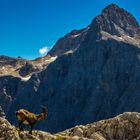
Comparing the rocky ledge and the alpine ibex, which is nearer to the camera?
the alpine ibex

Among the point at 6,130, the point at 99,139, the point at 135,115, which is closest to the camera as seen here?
the point at 6,130

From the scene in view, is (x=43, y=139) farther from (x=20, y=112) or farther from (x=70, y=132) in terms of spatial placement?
(x=70, y=132)

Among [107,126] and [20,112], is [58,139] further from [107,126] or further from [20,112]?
[107,126]

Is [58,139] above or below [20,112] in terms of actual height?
below

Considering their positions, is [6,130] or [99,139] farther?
[99,139]

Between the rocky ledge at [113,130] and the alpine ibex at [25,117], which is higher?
the alpine ibex at [25,117]

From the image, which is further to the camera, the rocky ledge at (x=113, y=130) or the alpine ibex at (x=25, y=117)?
the rocky ledge at (x=113, y=130)

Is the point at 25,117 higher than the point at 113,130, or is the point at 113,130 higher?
the point at 25,117

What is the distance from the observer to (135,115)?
84125 mm

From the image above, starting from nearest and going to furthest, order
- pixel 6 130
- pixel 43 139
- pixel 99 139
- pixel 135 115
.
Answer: pixel 6 130 → pixel 43 139 → pixel 99 139 → pixel 135 115

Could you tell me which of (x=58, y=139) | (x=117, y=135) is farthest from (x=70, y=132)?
(x=58, y=139)

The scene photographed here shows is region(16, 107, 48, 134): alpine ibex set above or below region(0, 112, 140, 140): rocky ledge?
above

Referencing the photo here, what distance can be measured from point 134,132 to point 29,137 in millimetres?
30430

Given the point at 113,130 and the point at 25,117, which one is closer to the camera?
the point at 25,117
